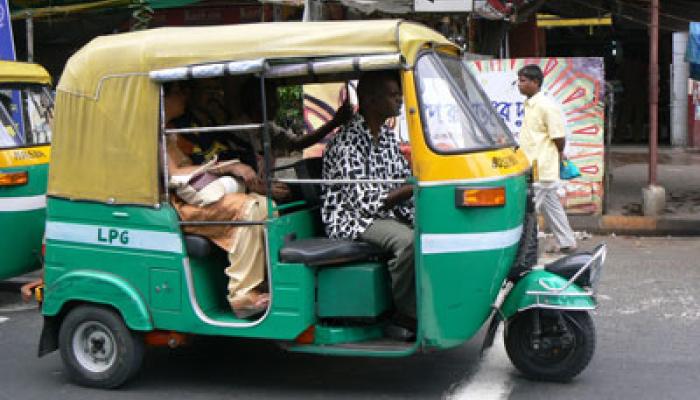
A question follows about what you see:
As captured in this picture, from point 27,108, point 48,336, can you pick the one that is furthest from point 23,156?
point 48,336

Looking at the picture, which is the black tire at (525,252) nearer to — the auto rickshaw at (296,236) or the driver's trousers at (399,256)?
the auto rickshaw at (296,236)

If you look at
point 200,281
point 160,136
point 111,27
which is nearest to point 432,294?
point 200,281

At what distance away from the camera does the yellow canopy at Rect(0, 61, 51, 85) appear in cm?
779

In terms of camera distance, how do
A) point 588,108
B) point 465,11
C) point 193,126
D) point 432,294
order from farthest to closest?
point 588,108 < point 465,11 < point 193,126 < point 432,294

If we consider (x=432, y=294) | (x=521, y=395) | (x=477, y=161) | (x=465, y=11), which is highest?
(x=465, y=11)

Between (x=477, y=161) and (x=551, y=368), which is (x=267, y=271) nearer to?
(x=477, y=161)

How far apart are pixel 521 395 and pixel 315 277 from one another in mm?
1340

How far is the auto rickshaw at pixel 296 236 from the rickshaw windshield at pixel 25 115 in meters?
2.34

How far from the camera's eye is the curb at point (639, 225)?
34.8 ft

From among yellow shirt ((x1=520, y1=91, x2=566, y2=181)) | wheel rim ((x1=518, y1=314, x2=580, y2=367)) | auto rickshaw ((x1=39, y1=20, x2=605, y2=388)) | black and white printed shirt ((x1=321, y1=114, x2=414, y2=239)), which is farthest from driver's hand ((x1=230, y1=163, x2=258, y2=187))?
yellow shirt ((x1=520, y1=91, x2=566, y2=181))

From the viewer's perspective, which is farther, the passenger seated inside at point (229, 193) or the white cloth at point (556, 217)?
the white cloth at point (556, 217)

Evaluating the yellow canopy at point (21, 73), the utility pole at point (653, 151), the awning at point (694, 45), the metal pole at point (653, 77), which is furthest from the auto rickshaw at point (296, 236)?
the awning at point (694, 45)

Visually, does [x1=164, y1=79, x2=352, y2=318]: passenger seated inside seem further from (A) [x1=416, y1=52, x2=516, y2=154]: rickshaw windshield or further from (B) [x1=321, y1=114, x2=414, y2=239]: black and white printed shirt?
(A) [x1=416, y1=52, x2=516, y2=154]: rickshaw windshield

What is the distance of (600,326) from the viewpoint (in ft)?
21.8
